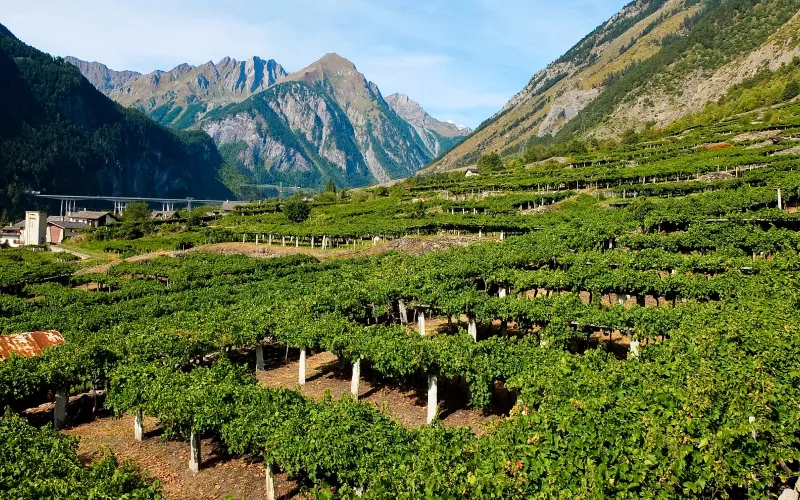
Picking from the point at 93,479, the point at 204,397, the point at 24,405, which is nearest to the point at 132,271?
the point at 24,405

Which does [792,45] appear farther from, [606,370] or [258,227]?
[606,370]

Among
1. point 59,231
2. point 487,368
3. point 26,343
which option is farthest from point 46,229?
point 487,368

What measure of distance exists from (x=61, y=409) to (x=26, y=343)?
25.5 feet

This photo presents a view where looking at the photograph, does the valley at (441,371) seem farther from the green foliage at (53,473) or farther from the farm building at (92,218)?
the farm building at (92,218)

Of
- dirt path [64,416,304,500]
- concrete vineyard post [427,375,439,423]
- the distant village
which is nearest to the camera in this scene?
dirt path [64,416,304,500]

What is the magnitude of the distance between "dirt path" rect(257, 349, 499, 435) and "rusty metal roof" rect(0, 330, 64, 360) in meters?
11.7

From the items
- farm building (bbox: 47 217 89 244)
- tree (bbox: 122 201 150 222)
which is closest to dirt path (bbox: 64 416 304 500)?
tree (bbox: 122 201 150 222)

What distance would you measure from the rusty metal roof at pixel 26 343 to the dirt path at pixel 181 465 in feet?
24.3

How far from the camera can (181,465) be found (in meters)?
16.7

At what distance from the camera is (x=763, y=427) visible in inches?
371

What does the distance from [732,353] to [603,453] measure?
741 centimetres

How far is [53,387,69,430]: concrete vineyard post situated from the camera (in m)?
20.0

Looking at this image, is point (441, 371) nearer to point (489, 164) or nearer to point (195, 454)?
point (195, 454)

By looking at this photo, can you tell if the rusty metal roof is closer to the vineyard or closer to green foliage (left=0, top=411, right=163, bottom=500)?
the vineyard
